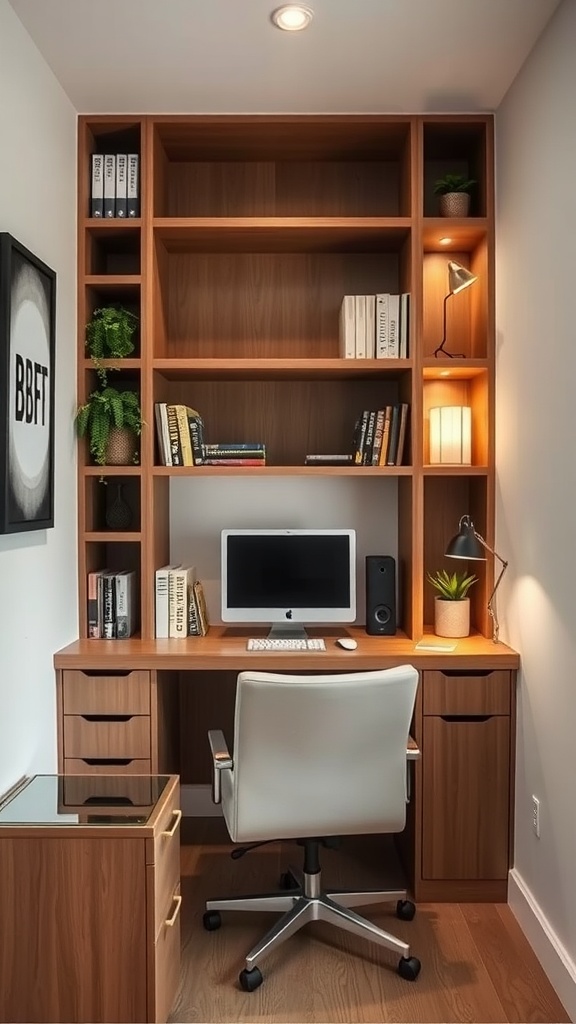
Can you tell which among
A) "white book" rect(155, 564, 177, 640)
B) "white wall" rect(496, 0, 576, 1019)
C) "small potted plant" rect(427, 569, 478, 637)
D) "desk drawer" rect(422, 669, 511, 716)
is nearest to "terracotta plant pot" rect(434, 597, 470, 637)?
"small potted plant" rect(427, 569, 478, 637)

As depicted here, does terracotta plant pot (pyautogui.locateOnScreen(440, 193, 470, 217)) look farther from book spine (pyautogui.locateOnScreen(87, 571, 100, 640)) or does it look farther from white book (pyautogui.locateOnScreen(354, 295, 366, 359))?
book spine (pyautogui.locateOnScreen(87, 571, 100, 640))

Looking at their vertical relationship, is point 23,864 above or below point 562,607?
below

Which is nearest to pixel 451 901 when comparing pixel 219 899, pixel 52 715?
pixel 219 899

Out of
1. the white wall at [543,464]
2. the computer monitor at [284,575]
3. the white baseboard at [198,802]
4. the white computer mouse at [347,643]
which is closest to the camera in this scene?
the white wall at [543,464]

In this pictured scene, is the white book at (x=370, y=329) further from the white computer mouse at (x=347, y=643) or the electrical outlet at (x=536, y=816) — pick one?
the electrical outlet at (x=536, y=816)

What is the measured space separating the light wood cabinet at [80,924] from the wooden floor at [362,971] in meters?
0.31

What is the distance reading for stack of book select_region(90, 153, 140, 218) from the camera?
115 inches

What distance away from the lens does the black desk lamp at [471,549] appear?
2688 mm

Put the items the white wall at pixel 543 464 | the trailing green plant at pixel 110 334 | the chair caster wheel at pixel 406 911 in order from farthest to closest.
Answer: the trailing green plant at pixel 110 334, the chair caster wheel at pixel 406 911, the white wall at pixel 543 464

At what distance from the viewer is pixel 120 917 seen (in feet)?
6.17

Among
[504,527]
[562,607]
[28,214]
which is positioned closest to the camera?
[562,607]

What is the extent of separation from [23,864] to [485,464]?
200 centimetres

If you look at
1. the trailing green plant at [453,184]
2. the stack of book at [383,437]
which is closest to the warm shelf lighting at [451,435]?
the stack of book at [383,437]

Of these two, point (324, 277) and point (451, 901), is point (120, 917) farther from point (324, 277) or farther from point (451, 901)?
point (324, 277)
